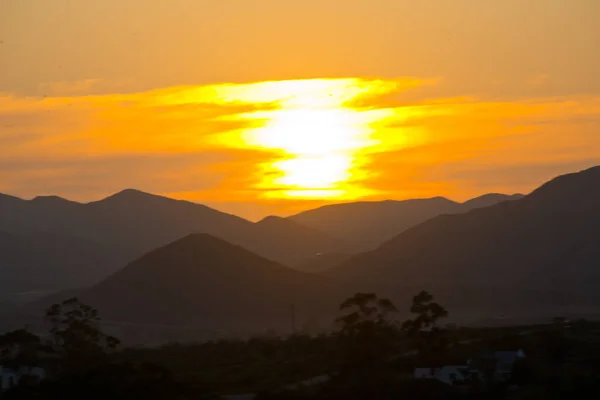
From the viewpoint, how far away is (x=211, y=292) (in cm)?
13650

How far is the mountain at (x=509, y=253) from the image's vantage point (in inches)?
5659

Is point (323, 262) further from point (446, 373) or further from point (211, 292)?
point (446, 373)

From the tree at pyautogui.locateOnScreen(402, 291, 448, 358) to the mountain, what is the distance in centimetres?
8439

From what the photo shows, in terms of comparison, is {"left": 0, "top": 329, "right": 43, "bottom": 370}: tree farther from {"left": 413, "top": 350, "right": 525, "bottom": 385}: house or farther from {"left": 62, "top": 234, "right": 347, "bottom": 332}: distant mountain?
{"left": 62, "top": 234, "right": 347, "bottom": 332}: distant mountain

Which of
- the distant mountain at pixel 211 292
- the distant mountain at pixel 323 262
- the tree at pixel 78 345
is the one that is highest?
the distant mountain at pixel 323 262

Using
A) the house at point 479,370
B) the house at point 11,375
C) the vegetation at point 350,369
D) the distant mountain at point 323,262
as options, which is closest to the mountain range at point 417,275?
the distant mountain at point 323,262

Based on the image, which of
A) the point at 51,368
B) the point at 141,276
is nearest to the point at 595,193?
the point at 141,276

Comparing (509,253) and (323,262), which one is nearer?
(509,253)

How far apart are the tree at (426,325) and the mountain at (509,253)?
84.4 m

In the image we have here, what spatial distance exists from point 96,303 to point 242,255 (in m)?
21.1

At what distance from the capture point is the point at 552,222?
166375 mm

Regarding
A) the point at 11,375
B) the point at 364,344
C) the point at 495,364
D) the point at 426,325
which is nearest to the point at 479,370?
the point at 495,364

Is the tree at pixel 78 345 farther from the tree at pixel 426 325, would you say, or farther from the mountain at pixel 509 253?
the mountain at pixel 509 253

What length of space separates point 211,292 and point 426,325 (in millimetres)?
89375
